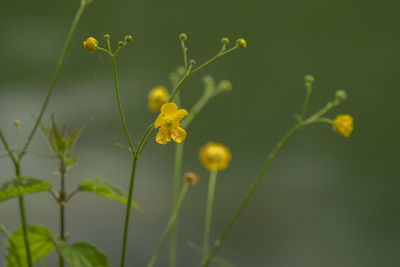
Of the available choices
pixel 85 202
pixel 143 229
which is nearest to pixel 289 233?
pixel 143 229

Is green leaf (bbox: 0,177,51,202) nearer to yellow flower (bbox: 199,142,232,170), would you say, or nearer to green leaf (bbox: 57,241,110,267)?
green leaf (bbox: 57,241,110,267)

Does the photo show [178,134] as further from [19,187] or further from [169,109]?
[19,187]

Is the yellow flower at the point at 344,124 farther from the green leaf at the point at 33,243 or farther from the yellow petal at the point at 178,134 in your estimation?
the green leaf at the point at 33,243

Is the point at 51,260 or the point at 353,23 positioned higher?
the point at 353,23

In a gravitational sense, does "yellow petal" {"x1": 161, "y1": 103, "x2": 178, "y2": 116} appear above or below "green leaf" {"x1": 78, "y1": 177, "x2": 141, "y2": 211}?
→ above

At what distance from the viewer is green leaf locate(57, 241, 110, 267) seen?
0.47 metres

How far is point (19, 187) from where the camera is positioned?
0.45m

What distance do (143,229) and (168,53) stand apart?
516 mm

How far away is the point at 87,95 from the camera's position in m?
1.41

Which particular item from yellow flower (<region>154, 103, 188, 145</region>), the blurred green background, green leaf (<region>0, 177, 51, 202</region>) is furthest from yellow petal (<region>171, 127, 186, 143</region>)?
the blurred green background

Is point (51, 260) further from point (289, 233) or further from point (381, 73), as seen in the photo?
point (381, 73)

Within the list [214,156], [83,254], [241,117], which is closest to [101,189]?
[83,254]

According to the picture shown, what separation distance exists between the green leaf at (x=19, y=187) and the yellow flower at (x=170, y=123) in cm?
12

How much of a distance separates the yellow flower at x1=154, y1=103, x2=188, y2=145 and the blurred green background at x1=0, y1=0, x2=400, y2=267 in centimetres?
82
